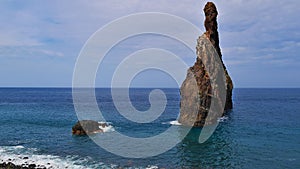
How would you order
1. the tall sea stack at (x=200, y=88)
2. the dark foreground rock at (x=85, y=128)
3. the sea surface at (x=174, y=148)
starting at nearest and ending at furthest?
the sea surface at (x=174, y=148) < the dark foreground rock at (x=85, y=128) < the tall sea stack at (x=200, y=88)

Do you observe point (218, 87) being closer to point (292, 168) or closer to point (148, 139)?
point (148, 139)

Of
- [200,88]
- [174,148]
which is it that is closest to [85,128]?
[174,148]

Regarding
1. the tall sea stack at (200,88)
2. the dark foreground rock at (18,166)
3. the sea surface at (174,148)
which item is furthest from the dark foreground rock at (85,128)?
the tall sea stack at (200,88)

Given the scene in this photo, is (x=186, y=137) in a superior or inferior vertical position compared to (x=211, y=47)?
inferior

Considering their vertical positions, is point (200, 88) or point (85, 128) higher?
point (200, 88)

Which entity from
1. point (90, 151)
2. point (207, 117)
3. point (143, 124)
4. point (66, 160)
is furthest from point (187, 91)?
point (66, 160)

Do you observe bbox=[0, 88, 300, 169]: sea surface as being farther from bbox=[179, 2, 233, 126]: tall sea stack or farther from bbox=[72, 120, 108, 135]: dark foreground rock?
bbox=[179, 2, 233, 126]: tall sea stack

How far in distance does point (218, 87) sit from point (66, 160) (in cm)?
5369

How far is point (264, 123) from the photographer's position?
8019cm

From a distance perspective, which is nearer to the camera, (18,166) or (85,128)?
(18,166)

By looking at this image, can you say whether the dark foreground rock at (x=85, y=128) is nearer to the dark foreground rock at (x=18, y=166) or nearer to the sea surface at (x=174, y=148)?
the sea surface at (x=174, y=148)

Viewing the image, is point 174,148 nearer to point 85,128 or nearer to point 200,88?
point 85,128

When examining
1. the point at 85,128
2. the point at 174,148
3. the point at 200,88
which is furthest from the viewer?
the point at 200,88

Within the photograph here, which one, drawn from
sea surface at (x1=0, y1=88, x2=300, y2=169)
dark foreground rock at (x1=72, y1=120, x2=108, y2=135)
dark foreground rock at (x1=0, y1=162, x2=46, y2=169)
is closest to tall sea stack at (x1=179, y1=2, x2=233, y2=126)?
sea surface at (x1=0, y1=88, x2=300, y2=169)
